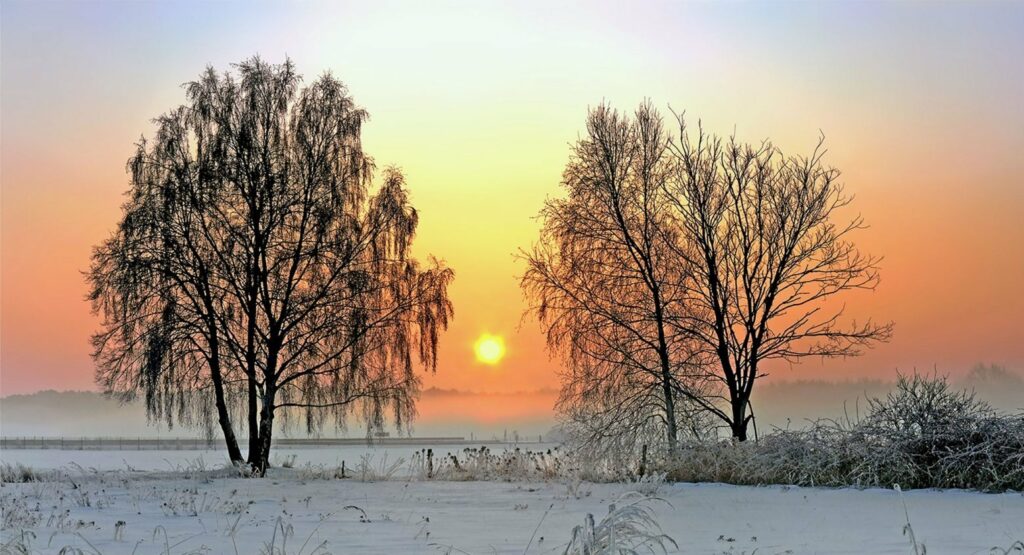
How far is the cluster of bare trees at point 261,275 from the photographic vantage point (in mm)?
21734

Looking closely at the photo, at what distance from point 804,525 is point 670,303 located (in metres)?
9.46

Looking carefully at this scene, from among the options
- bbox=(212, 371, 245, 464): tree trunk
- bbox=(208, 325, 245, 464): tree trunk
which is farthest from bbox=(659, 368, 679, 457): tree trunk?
bbox=(212, 371, 245, 464): tree trunk

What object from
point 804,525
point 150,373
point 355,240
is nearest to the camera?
point 804,525

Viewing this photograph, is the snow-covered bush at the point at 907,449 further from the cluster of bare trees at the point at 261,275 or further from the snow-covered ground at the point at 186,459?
the cluster of bare trees at the point at 261,275

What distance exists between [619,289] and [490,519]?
29.9ft

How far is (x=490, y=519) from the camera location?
35.6 feet

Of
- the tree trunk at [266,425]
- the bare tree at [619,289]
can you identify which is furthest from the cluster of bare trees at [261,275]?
the bare tree at [619,289]

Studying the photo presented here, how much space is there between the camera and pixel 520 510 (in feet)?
39.2

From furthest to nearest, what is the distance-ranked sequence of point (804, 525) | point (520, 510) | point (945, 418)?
point (945, 418)
point (520, 510)
point (804, 525)

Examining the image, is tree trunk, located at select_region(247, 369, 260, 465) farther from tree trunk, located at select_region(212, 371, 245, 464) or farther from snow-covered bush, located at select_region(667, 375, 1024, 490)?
snow-covered bush, located at select_region(667, 375, 1024, 490)

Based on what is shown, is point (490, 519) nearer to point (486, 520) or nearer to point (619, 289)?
point (486, 520)

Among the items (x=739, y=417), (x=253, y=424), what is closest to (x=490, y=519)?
(x=739, y=417)

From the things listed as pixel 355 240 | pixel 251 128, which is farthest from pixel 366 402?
pixel 251 128

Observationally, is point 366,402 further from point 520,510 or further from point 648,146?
point 520,510
